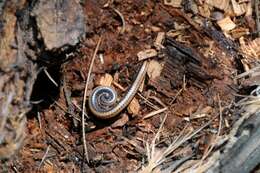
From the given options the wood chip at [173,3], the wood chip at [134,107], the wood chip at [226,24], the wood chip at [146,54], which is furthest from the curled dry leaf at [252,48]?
the wood chip at [134,107]

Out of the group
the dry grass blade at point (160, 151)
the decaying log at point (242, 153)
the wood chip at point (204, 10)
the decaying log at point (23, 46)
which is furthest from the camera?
the wood chip at point (204, 10)

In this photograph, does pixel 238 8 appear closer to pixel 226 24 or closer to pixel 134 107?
pixel 226 24

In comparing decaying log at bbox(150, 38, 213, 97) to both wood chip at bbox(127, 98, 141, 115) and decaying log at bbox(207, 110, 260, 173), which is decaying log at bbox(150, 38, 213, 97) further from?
decaying log at bbox(207, 110, 260, 173)

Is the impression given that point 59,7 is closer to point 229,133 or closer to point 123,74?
point 123,74

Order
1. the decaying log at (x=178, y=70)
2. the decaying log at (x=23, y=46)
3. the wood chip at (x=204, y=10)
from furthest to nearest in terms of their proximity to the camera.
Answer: the wood chip at (x=204, y=10), the decaying log at (x=178, y=70), the decaying log at (x=23, y=46)

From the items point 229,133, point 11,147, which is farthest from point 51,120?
point 229,133

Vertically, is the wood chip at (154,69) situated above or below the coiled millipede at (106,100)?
above

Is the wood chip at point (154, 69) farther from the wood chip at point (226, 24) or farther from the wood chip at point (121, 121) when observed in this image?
the wood chip at point (226, 24)

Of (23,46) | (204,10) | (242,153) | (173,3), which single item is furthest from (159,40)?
(23,46)

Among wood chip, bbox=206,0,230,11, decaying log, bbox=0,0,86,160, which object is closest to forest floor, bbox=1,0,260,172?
wood chip, bbox=206,0,230,11
